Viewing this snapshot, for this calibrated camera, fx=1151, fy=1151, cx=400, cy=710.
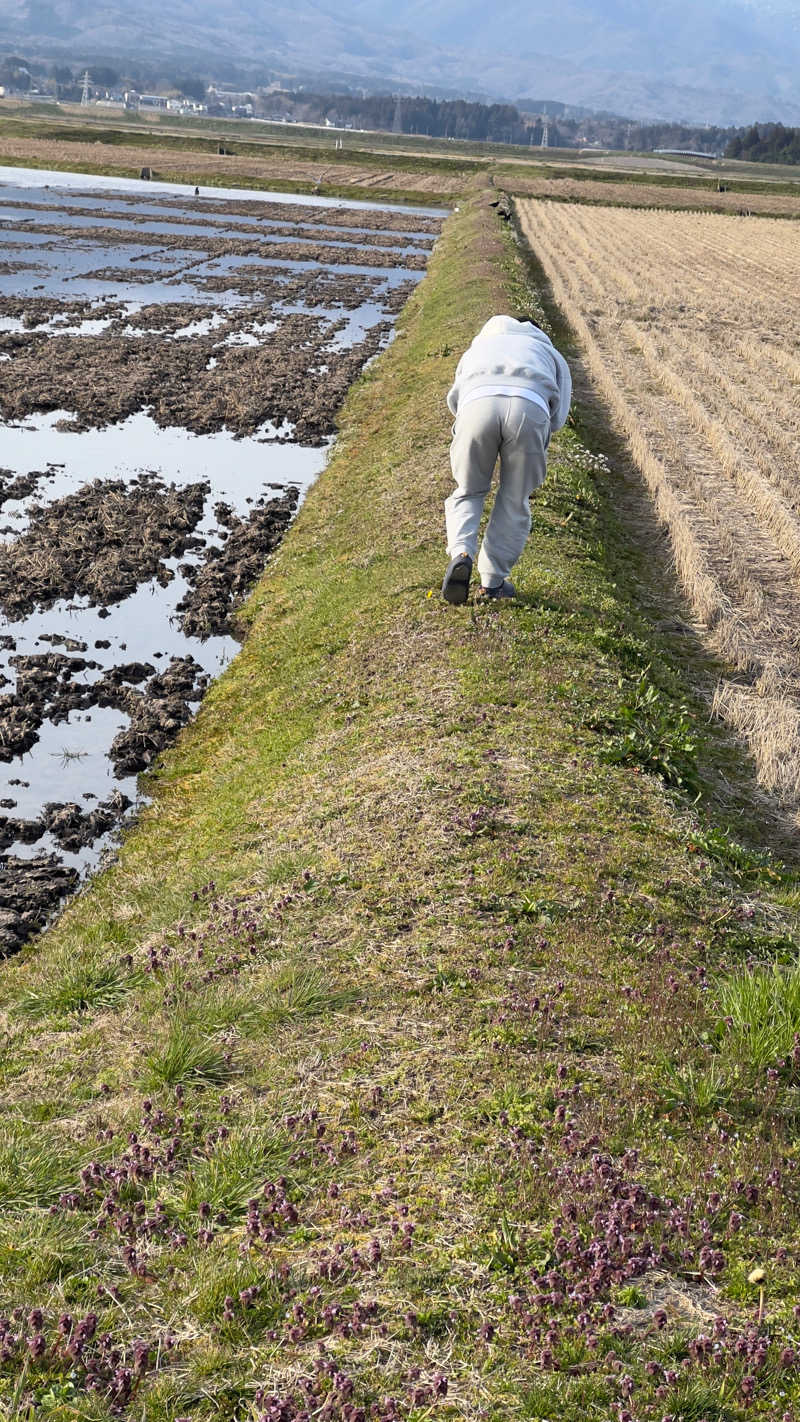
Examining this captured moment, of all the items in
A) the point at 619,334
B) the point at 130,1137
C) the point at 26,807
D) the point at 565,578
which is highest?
the point at 619,334

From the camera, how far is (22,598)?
12.2 m

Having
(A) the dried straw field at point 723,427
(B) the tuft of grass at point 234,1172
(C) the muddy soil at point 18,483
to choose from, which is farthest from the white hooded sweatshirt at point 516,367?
(C) the muddy soil at point 18,483

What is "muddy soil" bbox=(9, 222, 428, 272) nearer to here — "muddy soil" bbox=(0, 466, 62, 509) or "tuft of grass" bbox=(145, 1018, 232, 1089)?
"muddy soil" bbox=(0, 466, 62, 509)

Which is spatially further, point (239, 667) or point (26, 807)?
point (239, 667)

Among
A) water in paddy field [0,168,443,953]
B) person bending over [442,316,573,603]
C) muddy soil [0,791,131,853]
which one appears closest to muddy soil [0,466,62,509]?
water in paddy field [0,168,443,953]

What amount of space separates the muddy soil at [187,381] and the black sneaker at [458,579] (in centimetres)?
1058

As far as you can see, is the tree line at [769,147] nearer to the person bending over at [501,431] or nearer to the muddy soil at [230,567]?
the muddy soil at [230,567]

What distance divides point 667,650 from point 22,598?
676 centimetres

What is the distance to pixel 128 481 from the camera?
16.4 metres

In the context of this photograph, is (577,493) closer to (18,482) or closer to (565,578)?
(565,578)

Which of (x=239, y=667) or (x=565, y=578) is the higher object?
(x=565, y=578)

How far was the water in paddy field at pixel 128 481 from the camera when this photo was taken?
9.50 m

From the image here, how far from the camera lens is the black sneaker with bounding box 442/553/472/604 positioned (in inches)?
368

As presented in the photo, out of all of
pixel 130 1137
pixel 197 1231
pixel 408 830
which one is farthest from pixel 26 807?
pixel 197 1231
